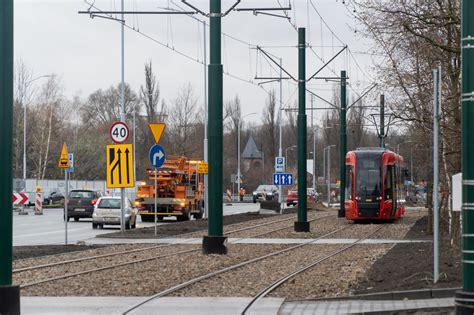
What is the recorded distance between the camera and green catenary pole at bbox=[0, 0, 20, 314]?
36.0ft

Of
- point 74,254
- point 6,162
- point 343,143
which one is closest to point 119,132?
point 74,254

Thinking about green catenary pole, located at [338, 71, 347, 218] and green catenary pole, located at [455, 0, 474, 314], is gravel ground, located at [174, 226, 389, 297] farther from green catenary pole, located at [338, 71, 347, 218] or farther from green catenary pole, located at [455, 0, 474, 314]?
green catenary pole, located at [338, 71, 347, 218]

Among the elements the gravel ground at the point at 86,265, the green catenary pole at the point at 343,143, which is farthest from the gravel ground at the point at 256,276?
the green catenary pole at the point at 343,143

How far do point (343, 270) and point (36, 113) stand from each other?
3294 inches

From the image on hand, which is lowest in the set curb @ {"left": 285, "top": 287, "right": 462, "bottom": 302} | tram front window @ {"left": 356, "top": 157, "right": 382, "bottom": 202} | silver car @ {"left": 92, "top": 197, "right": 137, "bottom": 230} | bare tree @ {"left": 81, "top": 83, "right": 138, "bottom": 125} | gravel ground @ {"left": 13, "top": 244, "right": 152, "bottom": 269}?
gravel ground @ {"left": 13, "top": 244, "right": 152, "bottom": 269}

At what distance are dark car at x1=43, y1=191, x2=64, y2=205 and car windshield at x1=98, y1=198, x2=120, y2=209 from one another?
43.2 m

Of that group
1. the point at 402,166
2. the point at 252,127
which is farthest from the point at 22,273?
the point at 252,127

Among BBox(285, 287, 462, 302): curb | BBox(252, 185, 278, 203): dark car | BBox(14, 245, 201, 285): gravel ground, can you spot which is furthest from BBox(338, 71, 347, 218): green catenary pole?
BBox(285, 287, 462, 302): curb

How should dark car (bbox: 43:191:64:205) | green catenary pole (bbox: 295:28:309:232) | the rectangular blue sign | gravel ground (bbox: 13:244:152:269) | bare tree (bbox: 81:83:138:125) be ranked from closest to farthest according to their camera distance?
1. gravel ground (bbox: 13:244:152:269)
2. green catenary pole (bbox: 295:28:309:232)
3. the rectangular blue sign
4. dark car (bbox: 43:191:64:205)
5. bare tree (bbox: 81:83:138:125)

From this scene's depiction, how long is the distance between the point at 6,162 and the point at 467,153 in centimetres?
523

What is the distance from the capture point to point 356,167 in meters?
44.4

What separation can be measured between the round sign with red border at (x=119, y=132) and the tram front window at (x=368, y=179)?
17.2 meters

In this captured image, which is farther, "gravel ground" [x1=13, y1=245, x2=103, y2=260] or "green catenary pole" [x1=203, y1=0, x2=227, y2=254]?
"gravel ground" [x1=13, y1=245, x2=103, y2=260]

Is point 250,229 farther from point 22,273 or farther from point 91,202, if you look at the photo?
point 22,273
